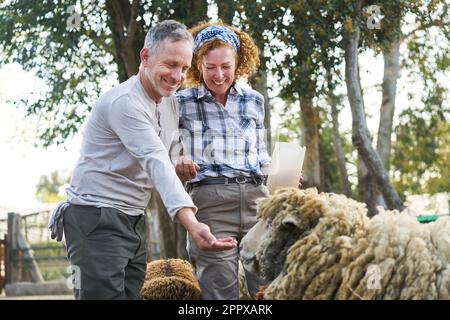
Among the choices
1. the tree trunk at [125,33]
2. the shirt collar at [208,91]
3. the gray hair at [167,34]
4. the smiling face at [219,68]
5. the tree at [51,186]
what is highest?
the tree trunk at [125,33]

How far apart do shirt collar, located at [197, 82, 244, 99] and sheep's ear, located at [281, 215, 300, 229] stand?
1.07m

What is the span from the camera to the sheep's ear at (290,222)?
359 centimetres

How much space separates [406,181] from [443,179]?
1.61 metres

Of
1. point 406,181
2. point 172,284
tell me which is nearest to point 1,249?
point 406,181

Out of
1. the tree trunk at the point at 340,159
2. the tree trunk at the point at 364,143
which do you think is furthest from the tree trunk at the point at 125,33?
the tree trunk at the point at 340,159

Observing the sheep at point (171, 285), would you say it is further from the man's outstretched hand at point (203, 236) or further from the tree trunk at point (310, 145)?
the tree trunk at point (310, 145)

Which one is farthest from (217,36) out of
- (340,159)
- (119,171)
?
(340,159)

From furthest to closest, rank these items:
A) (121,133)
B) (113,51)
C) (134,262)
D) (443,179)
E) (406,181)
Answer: (406,181), (443,179), (113,51), (134,262), (121,133)

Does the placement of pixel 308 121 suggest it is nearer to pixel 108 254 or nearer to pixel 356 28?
pixel 356 28

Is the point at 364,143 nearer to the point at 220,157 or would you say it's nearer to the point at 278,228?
the point at 220,157

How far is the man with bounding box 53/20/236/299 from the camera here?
11.7ft

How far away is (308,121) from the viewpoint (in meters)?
16.4

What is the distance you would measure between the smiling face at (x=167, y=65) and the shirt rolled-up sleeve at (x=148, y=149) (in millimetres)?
174

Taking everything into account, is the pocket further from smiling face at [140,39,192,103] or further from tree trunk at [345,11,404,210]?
tree trunk at [345,11,404,210]
